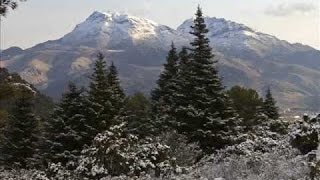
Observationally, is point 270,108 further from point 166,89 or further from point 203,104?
point 203,104

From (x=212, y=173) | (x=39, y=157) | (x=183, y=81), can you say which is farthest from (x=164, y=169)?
(x=39, y=157)

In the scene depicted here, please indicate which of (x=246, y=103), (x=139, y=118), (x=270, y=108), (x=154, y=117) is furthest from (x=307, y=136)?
(x=270, y=108)

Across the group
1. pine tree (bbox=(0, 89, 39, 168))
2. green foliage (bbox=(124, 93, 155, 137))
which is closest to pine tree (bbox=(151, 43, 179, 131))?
green foliage (bbox=(124, 93, 155, 137))

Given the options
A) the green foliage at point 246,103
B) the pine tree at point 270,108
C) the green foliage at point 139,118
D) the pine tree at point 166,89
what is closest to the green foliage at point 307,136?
Answer: the pine tree at point 166,89

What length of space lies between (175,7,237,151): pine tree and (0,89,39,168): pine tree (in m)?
13.3

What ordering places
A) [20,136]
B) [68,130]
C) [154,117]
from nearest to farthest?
[68,130]
[154,117]
[20,136]

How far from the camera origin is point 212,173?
44.5 ft

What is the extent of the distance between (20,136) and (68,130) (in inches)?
309

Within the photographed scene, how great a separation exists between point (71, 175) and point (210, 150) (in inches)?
414

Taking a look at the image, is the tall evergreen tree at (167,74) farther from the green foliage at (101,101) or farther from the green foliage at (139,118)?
the green foliage at (101,101)

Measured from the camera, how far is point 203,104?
30188 mm

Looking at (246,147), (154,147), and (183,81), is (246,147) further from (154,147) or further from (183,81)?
(183,81)

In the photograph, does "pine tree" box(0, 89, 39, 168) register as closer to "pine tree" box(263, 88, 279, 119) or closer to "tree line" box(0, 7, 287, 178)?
"tree line" box(0, 7, 287, 178)

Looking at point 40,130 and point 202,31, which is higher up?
point 202,31
